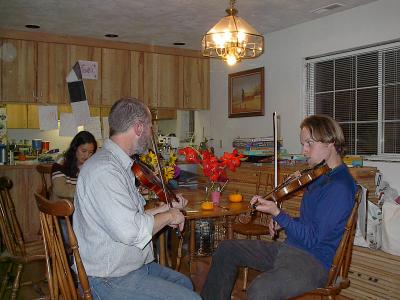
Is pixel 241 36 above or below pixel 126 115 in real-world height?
above

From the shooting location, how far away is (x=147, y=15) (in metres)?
4.10

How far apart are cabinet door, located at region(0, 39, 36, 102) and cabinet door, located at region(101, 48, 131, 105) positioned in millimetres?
823

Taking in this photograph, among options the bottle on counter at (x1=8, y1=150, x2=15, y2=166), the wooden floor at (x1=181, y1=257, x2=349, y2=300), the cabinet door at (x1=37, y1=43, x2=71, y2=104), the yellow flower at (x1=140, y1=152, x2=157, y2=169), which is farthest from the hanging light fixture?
the bottle on counter at (x1=8, y1=150, x2=15, y2=166)

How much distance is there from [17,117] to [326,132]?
5.61m

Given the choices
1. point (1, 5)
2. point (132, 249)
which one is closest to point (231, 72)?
point (1, 5)

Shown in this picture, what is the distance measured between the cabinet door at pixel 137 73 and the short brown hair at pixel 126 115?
3.59 m

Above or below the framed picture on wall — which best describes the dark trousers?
below

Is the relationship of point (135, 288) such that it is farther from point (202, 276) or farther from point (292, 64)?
point (292, 64)

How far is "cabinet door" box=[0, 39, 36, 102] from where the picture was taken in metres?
4.65

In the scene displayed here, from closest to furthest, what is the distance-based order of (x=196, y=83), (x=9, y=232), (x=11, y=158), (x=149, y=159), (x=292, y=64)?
(x=9, y=232) → (x=149, y=159) → (x=292, y=64) → (x=11, y=158) → (x=196, y=83)

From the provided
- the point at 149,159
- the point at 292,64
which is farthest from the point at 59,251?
the point at 292,64

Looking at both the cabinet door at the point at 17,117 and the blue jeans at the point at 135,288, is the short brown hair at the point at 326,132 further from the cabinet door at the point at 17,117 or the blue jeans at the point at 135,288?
the cabinet door at the point at 17,117

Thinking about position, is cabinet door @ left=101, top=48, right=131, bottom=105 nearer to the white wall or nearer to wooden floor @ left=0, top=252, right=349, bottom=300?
the white wall

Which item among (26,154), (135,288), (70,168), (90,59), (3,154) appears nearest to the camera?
(135,288)
